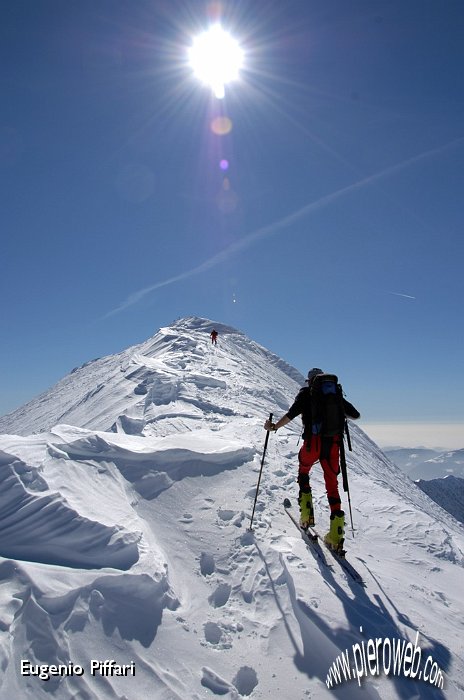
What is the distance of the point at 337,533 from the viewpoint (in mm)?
5996

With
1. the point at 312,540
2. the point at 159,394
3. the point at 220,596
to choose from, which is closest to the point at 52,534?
the point at 220,596

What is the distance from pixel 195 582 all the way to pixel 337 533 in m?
2.24

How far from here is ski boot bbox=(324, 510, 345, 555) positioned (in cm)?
594

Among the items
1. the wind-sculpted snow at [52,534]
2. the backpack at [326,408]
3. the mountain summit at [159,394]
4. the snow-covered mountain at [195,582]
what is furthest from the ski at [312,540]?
the mountain summit at [159,394]

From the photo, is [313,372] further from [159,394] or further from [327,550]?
[159,394]

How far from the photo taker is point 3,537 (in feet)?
15.9

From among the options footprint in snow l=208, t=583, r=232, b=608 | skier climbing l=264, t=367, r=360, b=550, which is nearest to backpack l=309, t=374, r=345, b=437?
skier climbing l=264, t=367, r=360, b=550

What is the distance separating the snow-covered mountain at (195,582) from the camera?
12.1 feet

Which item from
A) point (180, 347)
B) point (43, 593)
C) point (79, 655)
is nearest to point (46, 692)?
point (79, 655)

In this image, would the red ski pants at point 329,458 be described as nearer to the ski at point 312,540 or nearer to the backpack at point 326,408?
the backpack at point 326,408

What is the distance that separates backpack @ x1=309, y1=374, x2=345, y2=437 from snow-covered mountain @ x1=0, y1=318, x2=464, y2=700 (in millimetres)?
1770

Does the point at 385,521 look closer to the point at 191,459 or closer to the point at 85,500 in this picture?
the point at 191,459

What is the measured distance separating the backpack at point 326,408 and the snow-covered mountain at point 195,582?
5.81 feet

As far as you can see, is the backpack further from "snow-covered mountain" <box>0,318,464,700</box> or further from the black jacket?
"snow-covered mountain" <box>0,318,464,700</box>
